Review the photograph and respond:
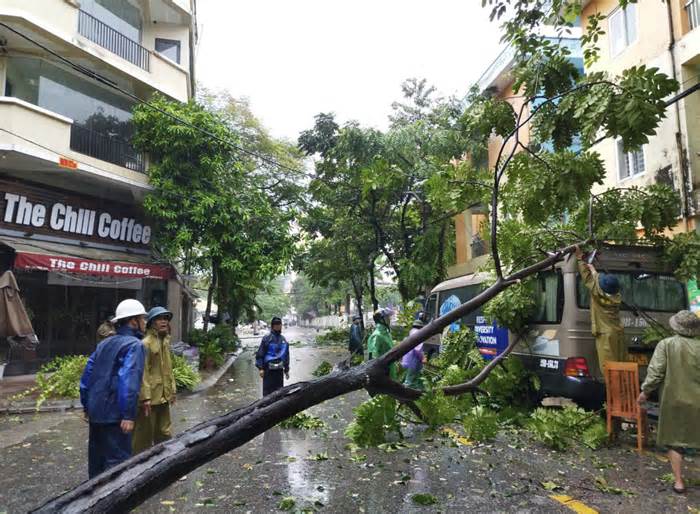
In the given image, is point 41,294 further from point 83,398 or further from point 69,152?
point 83,398

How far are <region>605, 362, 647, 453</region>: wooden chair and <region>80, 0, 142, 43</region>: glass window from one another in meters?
14.9

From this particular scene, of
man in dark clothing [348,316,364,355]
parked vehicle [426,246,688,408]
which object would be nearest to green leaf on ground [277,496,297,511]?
parked vehicle [426,246,688,408]

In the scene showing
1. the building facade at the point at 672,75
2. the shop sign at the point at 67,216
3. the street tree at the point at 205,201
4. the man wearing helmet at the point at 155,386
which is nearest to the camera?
the man wearing helmet at the point at 155,386

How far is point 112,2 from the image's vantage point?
48.3 ft

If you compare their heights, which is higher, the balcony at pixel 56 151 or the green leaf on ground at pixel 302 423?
the balcony at pixel 56 151

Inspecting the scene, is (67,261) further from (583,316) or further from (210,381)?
(583,316)

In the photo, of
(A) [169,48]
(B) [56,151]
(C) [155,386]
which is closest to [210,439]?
(C) [155,386]

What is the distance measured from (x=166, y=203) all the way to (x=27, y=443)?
8491mm

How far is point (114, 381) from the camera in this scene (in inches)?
161

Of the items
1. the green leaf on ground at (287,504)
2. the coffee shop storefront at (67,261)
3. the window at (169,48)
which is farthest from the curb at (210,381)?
the window at (169,48)

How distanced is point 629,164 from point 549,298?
294 inches

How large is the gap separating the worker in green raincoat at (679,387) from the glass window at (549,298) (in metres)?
2.27

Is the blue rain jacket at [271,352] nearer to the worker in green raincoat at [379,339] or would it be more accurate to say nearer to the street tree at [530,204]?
the worker in green raincoat at [379,339]

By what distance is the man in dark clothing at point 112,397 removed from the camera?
4.02 metres
